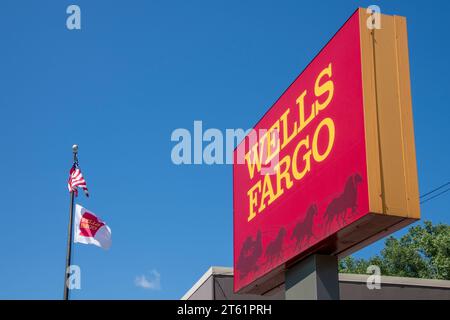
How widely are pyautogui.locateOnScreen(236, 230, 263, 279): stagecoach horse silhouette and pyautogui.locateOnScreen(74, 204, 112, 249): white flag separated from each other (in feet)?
24.6

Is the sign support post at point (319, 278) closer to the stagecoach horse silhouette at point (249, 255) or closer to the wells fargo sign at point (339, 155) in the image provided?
the wells fargo sign at point (339, 155)

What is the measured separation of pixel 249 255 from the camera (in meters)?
14.4

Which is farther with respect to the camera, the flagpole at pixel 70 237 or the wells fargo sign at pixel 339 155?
the flagpole at pixel 70 237

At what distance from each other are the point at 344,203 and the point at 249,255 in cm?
420

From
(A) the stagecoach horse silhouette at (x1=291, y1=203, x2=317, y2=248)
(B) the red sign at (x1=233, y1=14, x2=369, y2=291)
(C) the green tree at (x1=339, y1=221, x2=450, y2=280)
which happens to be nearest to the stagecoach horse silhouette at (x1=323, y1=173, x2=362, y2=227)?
(B) the red sign at (x1=233, y1=14, x2=369, y2=291)

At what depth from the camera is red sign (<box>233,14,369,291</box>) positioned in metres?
10.6

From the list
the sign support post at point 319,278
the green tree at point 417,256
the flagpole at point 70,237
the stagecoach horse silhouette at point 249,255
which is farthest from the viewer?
the green tree at point 417,256

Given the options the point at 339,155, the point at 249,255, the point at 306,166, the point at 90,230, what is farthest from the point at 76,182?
the point at 339,155

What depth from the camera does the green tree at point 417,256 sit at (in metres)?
44.4

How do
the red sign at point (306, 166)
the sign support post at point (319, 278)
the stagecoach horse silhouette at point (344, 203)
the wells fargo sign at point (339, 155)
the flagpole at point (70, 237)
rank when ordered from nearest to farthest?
the wells fargo sign at point (339, 155)
the stagecoach horse silhouette at point (344, 203)
the red sign at point (306, 166)
the sign support post at point (319, 278)
the flagpole at point (70, 237)

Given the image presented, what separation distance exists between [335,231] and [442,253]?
118 ft

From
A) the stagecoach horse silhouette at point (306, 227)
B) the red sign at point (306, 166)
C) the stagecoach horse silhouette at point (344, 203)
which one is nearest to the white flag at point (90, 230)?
the red sign at point (306, 166)

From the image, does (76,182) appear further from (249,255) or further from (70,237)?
(249,255)

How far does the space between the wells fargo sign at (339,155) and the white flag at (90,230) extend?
8.32 m
